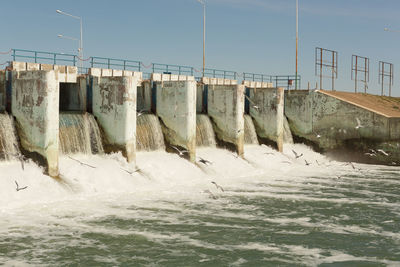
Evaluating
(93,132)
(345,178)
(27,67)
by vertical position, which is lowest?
(345,178)

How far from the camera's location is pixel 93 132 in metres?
20.2

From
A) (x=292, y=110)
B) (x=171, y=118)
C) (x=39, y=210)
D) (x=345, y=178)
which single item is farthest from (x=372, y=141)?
(x=39, y=210)

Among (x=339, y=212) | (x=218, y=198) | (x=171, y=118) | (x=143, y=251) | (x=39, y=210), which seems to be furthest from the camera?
(x=171, y=118)

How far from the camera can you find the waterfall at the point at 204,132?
26.2 metres

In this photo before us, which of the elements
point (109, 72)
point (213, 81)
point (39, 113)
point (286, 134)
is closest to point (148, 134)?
point (109, 72)

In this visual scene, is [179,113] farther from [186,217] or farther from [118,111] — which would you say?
[186,217]

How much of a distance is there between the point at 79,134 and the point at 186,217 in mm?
7852

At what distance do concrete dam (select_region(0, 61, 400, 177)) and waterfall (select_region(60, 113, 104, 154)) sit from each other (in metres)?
0.04

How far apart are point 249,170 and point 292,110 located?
9689mm

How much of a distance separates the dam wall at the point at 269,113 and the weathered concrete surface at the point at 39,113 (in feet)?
47.7

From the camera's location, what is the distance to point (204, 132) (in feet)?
86.9

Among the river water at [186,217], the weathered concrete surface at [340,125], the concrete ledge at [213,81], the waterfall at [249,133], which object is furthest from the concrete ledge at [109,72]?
the weathered concrete surface at [340,125]

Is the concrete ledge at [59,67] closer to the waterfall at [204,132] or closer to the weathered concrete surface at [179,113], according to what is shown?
the weathered concrete surface at [179,113]

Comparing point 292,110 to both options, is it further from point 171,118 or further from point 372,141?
point 171,118
